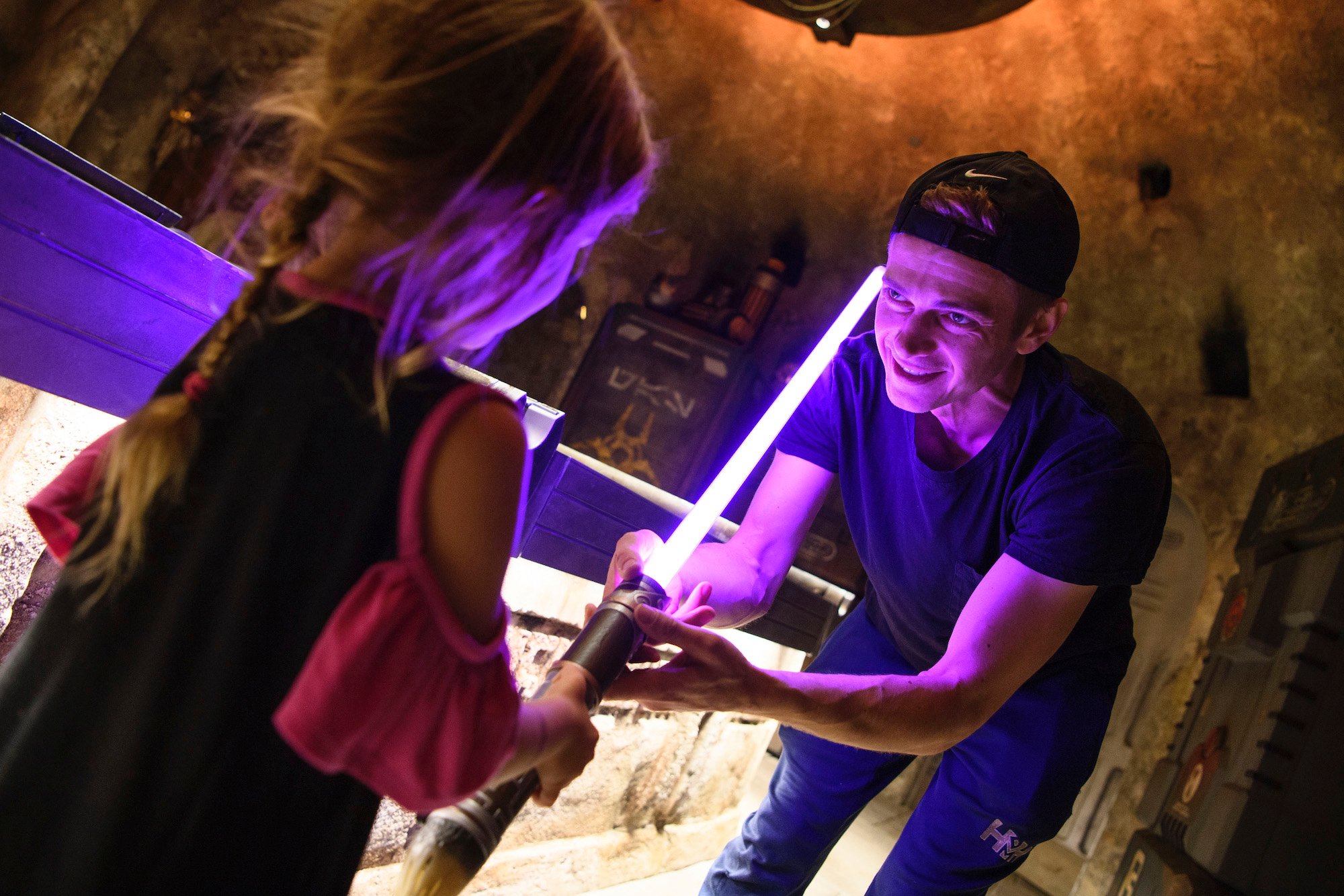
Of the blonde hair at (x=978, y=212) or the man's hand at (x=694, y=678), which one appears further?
the blonde hair at (x=978, y=212)

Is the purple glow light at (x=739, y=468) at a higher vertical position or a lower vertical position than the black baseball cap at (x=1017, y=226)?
lower

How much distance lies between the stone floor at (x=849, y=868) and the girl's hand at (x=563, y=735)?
145cm

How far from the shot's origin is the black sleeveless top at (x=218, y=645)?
0.63m

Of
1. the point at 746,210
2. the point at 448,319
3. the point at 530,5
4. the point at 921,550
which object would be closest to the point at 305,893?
the point at 448,319

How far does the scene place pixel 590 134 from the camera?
0.71 meters

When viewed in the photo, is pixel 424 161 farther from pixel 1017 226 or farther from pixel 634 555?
pixel 1017 226

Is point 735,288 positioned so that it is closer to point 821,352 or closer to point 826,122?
point 826,122

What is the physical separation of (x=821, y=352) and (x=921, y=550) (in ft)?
1.49

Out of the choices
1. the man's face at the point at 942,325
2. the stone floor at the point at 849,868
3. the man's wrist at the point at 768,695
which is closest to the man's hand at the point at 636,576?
the man's wrist at the point at 768,695

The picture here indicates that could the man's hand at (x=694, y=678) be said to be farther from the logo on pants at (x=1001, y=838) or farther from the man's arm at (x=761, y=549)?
the logo on pants at (x=1001, y=838)

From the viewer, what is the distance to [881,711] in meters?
1.21

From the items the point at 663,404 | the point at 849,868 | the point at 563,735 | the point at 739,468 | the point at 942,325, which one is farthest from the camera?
the point at 663,404

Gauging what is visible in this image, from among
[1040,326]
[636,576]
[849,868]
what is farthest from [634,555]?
[849,868]

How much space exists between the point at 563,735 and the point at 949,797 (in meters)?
1.05
